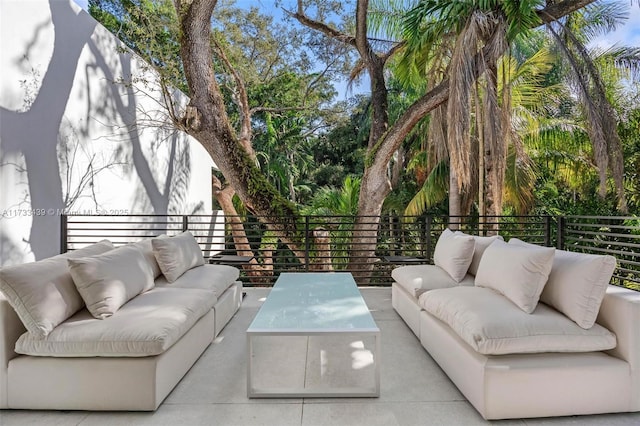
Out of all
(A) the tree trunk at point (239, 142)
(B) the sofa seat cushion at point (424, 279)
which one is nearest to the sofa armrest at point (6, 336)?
(B) the sofa seat cushion at point (424, 279)

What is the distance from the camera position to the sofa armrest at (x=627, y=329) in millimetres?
2154

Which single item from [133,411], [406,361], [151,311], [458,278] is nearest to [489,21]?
[458,278]

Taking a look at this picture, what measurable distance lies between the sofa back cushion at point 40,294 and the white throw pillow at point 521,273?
8.88 ft

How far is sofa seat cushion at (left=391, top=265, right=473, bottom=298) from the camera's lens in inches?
137

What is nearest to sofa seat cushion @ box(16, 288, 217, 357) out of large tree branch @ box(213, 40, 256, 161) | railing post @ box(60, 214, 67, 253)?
railing post @ box(60, 214, 67, 253)

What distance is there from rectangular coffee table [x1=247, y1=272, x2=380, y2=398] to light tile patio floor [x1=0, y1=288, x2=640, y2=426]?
0.32 ft

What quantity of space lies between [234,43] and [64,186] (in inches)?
223

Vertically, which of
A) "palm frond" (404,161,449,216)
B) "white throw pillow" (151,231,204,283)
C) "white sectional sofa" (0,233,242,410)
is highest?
"palm frond" (404,161,449,216)

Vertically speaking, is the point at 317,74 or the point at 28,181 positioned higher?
the point at 317,74

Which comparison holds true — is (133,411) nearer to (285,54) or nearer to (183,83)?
(183,83)

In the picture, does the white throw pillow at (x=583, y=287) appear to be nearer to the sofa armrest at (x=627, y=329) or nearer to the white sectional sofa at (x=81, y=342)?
the sofa armrest at (x=627, y=329)

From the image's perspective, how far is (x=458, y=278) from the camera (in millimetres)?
3600

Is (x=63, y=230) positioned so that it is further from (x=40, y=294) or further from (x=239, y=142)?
(x=40, y=294)

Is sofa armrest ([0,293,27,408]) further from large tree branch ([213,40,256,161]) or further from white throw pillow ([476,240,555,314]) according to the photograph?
large tree branch ([213,40,256,161])
